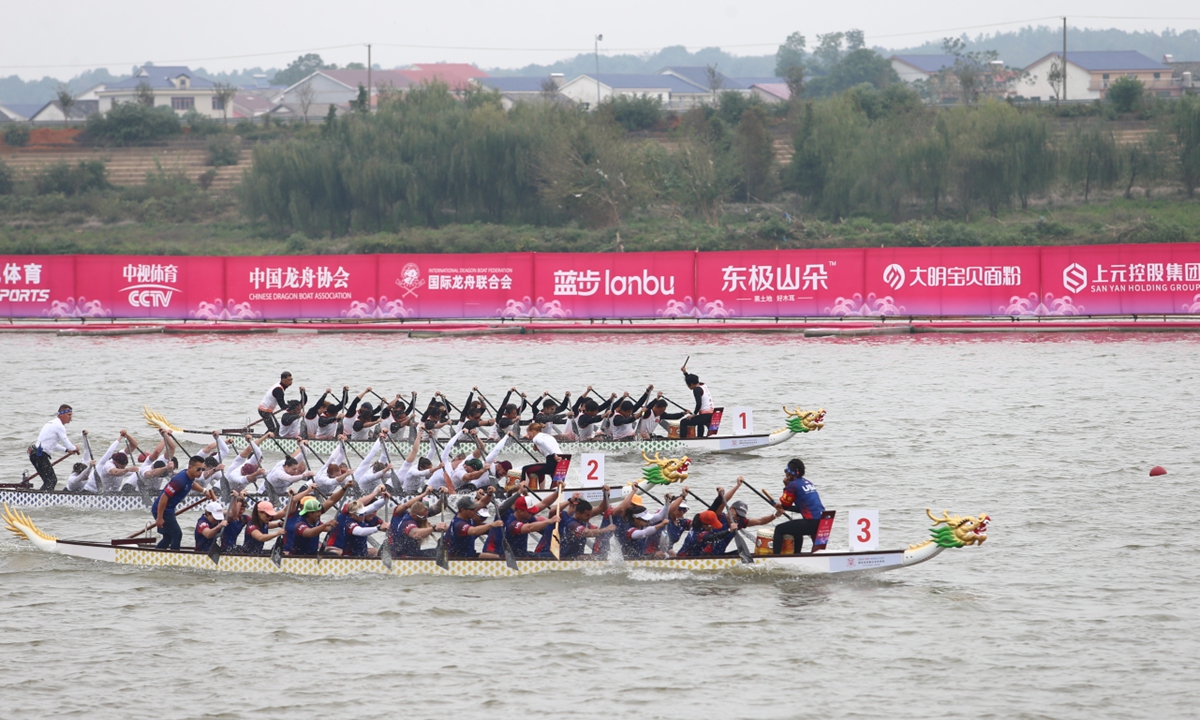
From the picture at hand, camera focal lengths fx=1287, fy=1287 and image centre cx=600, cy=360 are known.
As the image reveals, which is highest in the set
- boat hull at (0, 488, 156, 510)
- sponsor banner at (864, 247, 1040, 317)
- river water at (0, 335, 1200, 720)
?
sponsor banner at (864, 247, 1040, 317)

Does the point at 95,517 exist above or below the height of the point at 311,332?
below

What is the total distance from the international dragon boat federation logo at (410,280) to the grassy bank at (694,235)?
16.8 meters

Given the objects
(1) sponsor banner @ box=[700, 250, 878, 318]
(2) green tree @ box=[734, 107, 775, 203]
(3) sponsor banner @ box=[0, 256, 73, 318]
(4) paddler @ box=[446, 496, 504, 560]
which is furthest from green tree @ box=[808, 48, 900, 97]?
(4) paddler @ box=[446, 496, 504, 560]

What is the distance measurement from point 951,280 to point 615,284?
10565mm

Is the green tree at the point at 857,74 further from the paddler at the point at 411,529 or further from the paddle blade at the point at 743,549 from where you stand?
the paddler at the point at 411,529

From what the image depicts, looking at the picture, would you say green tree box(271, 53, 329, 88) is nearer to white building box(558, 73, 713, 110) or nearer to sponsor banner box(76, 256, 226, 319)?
white building box(558, 73, 713, 110)

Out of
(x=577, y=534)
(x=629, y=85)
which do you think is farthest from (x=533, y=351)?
(x=629, y=85)

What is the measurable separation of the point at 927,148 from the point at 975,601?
49.8 meters

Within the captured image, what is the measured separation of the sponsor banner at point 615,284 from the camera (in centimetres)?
4141

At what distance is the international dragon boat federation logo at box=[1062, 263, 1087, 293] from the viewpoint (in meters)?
38.4

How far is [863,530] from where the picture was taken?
1577cm

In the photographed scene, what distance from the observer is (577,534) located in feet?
53.8

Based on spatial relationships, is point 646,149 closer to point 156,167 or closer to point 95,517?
point 156,167

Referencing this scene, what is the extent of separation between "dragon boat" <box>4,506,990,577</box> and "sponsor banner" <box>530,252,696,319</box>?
25.2 m
